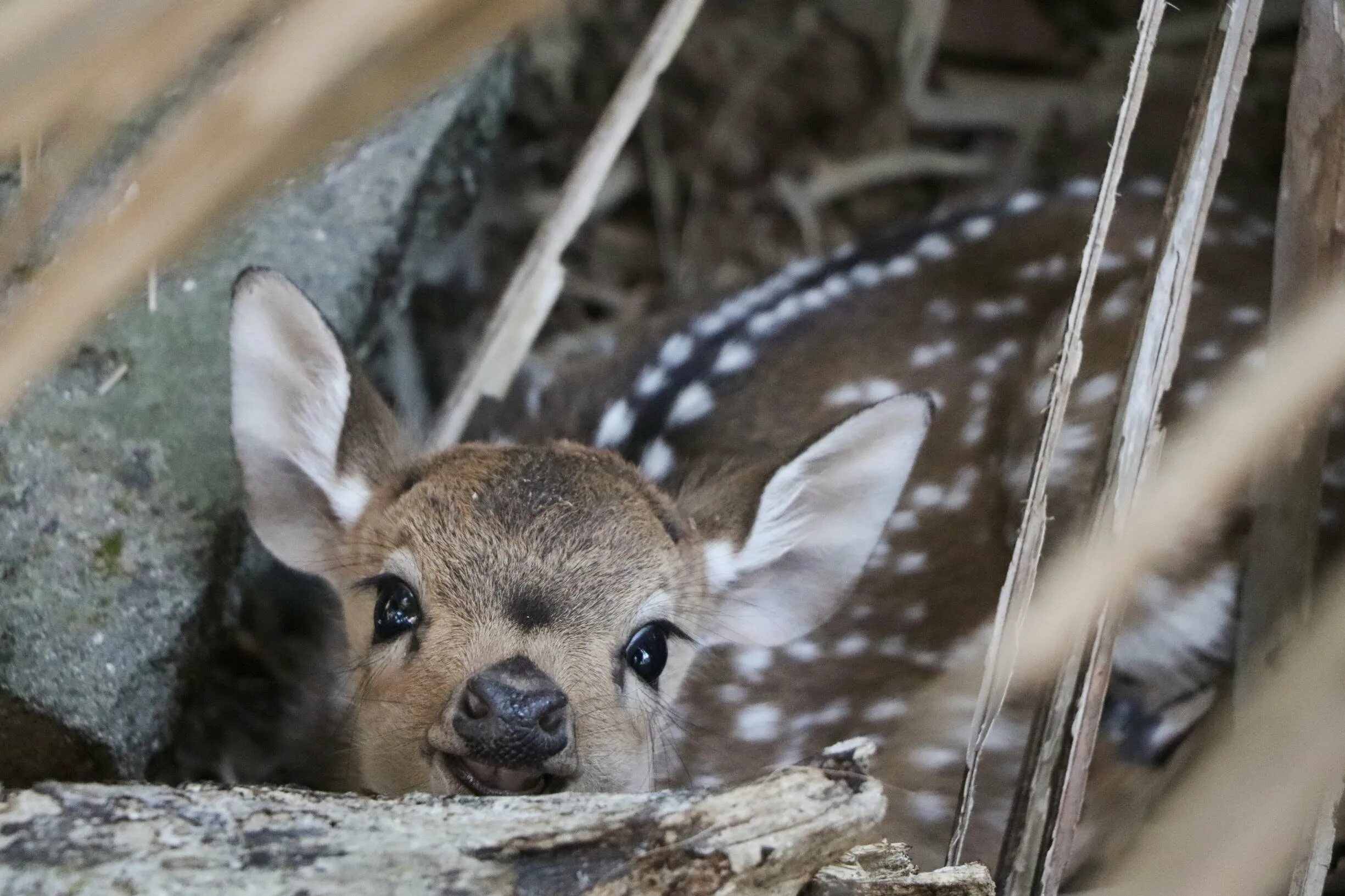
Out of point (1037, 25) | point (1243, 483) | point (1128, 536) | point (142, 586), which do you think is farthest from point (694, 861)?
point (1037, 25)

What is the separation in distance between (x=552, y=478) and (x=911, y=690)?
88 centimetres

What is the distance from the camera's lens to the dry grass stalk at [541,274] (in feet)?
7.72

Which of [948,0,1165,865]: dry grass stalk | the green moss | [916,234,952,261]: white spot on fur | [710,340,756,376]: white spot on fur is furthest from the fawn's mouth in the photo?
[916,234,952,261]: white spot on fur

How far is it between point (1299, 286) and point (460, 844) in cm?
141

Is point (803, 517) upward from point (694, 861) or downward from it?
Result: upward

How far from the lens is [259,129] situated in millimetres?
660

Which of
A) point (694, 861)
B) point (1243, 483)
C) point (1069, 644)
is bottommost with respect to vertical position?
point (694, 861)

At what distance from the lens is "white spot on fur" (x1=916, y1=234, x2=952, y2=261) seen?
9.39 feet

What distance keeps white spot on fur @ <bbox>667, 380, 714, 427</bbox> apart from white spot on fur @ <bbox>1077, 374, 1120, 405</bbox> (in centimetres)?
67

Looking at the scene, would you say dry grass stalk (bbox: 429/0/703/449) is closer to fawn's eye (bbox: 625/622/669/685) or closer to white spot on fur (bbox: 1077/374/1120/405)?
fawn's eye (bbox: 625/622/669/685)

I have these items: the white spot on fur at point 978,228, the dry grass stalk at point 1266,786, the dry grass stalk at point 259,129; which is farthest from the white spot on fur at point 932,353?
the dry grass stalk at point 259,129

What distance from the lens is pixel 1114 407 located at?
6.06 ft

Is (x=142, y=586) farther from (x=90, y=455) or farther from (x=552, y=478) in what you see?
(x=552, y=478)

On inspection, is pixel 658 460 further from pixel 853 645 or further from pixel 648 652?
pixel 648 652
